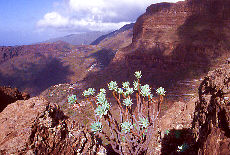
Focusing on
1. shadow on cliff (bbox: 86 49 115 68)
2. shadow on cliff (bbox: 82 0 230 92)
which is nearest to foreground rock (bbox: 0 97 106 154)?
shadow on cliff (bbox: 82 0 230 92)

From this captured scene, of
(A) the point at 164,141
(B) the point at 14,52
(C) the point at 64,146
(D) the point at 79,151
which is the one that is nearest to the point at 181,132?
(A) the point at 164,141

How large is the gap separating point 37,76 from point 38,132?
110848mm

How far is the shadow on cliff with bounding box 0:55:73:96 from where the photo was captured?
91188 mm

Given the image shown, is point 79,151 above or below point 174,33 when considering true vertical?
below

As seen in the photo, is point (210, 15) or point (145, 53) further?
point (145, 53)

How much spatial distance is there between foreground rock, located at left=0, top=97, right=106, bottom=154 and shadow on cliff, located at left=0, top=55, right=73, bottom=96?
91.2 meters

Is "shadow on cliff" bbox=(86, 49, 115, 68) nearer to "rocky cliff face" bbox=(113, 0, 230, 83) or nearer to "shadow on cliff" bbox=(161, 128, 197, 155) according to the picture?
"rocky cliff face" bbox=(113, 0, 230, 83)

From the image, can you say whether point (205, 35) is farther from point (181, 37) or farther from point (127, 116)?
point (127, 116)

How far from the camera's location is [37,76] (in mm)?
102500

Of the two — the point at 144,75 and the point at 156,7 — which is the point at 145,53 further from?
the point at 156,7

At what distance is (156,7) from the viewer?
66375mm

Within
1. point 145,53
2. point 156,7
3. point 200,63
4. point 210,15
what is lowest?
point 200,63

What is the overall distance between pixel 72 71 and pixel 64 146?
4206 inches

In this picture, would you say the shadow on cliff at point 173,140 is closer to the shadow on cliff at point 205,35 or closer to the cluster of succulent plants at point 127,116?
the cluster of succulent plants at point 127,116
